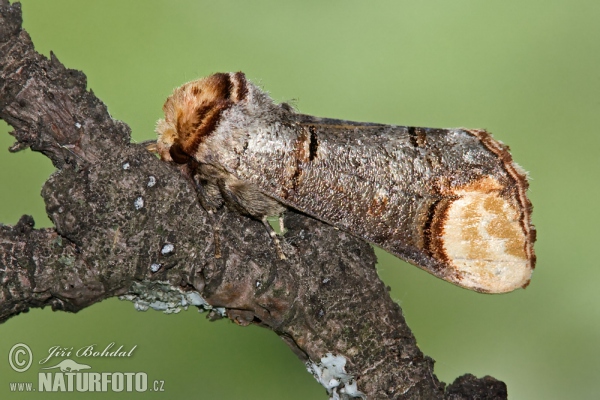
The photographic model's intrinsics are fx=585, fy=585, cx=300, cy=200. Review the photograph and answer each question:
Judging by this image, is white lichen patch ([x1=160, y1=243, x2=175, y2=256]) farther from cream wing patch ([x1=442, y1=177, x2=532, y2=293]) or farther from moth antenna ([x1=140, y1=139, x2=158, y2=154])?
cream wing patch ([x1=442, y1=177, x2=532, y2=293])

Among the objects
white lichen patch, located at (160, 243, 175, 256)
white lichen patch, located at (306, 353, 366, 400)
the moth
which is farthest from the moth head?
white lichen patch, located at (306, 353, 366, 400)

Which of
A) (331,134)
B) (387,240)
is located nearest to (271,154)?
(331,134)

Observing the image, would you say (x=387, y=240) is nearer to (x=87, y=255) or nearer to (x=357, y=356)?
(x=357, y=356)

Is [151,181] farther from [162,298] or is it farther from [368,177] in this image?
[368,177]

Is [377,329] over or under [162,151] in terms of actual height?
under

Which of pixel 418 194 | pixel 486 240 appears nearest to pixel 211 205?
pixel 418 194

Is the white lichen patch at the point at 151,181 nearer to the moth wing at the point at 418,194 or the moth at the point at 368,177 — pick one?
the moth at the point at 368,177
